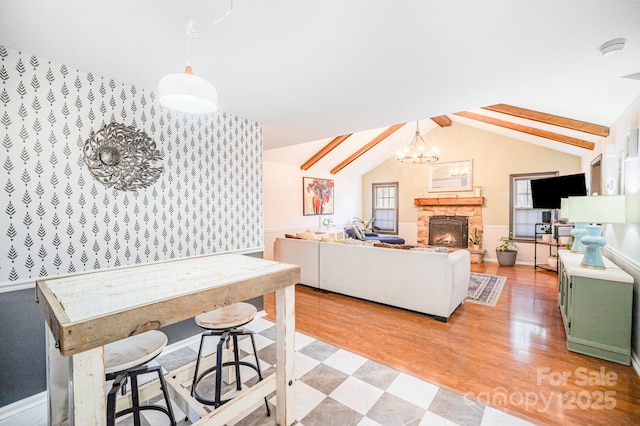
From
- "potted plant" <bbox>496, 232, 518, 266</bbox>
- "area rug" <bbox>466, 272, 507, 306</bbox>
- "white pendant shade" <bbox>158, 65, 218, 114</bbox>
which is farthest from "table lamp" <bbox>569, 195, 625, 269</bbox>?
"potted plant" <bbox>496, 232, 518, 266</bbox>

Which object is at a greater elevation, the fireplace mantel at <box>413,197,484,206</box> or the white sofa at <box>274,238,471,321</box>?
the fireplace mantel at <box>413,197,484,206</box>

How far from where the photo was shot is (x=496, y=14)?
1.52 metres

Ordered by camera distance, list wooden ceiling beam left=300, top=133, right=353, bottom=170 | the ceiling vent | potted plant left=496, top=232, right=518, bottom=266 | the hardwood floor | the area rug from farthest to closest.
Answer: wooden ceiling beam left=300, top=133, right=353, bottom=170, potted plant left=496, top=232, right=518, bottom=266, the area rug, the ceiling vent, the hardwood floor

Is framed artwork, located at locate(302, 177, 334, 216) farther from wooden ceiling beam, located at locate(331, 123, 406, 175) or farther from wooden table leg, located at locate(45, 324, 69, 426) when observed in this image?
wooden table leg, located at locate(45, 324, 69, 426)

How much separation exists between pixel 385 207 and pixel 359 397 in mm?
6965

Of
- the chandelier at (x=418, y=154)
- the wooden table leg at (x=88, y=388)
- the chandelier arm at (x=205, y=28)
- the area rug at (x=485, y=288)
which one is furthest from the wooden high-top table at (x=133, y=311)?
the chandelier at (x=418, y=154)

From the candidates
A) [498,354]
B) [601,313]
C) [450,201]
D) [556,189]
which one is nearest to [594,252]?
[601,313]

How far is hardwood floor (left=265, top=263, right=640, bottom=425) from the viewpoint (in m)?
1.90

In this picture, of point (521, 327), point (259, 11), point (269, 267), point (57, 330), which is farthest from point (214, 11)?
point (521, 327)

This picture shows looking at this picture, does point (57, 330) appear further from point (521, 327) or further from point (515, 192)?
point (515, 192)

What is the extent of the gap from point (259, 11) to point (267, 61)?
0.53 metres

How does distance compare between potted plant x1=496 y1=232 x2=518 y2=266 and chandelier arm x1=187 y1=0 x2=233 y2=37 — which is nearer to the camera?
chandelier arm x1=187 y1=0 x2=233 y2=37

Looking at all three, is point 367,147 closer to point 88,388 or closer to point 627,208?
point 627,208

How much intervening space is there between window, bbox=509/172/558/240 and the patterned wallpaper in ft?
20.9
